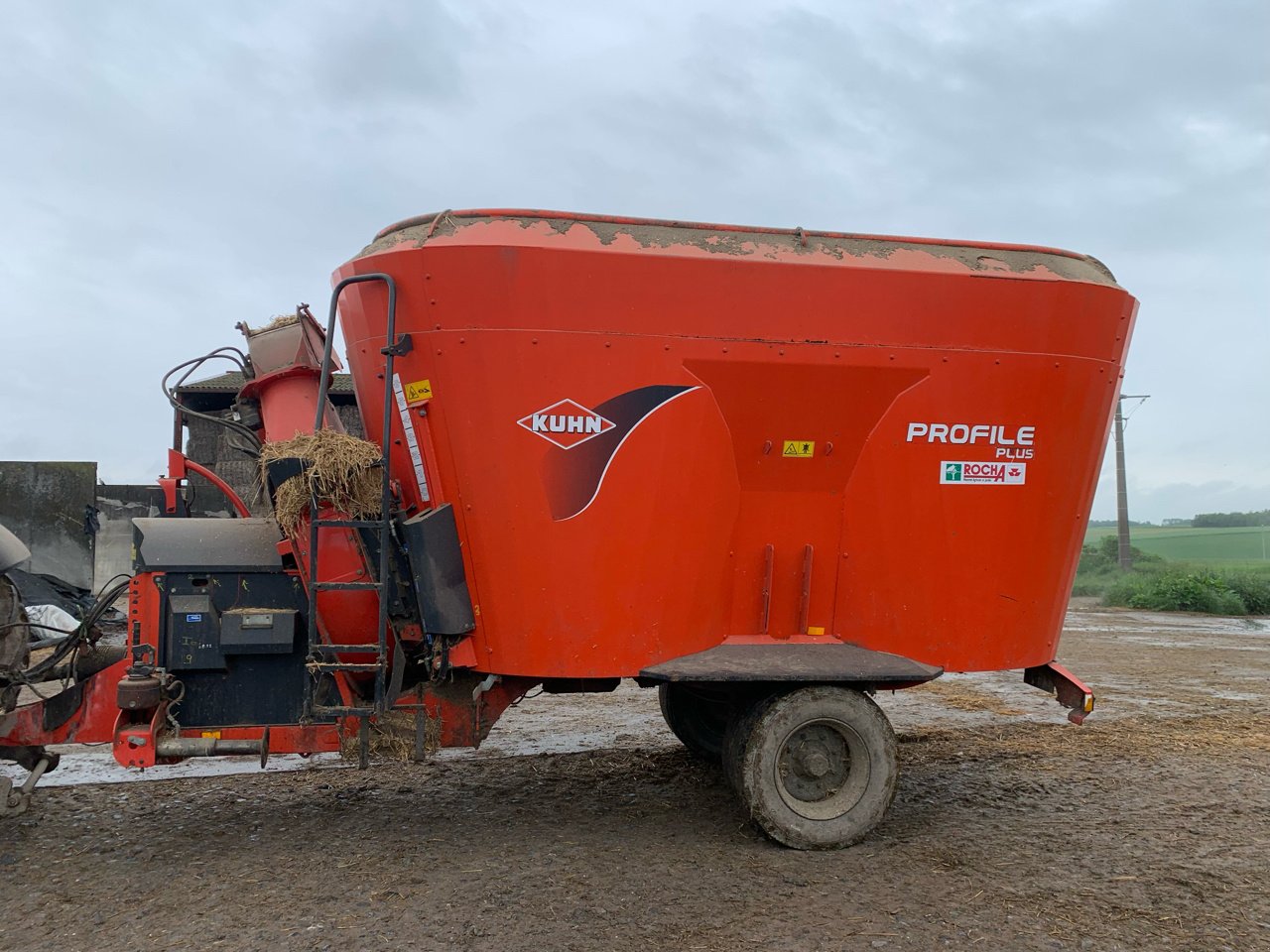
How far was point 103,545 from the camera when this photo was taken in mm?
13773

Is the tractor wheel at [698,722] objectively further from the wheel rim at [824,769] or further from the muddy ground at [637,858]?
the wheel rim at [824,769]

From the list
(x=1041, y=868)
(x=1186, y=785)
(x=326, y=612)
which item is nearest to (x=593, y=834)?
(x=326, y=612)

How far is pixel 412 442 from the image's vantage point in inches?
191

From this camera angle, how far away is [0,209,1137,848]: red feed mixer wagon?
184 inches

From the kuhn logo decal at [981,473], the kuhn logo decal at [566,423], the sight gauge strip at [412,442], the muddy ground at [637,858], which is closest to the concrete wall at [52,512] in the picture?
the muddy ground at [637,858]

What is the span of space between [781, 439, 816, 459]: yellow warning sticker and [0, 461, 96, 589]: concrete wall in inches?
435

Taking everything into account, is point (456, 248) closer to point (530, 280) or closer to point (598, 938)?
point (530, 280)

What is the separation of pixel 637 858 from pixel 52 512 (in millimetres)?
10978

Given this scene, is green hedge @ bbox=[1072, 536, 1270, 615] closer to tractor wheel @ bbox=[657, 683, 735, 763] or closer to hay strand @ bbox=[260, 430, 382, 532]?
tractor wheel @ bbox=[657, 683, 735, 763]

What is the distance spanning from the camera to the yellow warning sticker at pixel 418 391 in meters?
4.75

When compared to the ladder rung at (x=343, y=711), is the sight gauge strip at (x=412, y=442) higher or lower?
higher

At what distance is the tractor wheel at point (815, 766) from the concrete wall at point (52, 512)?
10.9 meters

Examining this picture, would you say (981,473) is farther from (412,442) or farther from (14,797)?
(14,797)

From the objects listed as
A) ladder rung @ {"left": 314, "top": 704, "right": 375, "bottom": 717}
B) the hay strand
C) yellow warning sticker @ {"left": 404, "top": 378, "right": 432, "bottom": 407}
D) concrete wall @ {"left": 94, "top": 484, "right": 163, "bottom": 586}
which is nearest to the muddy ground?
ladder rung @ {"left": 314, "top": 704, "right": 375, "bottom": 717}
